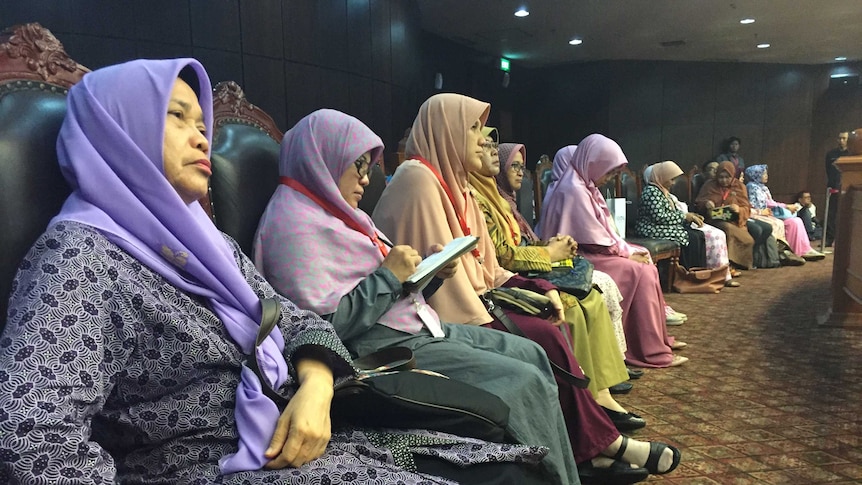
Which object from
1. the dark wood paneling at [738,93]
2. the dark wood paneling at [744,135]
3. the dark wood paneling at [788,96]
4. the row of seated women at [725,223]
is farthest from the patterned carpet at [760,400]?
the dark wood paneling at [788,96]

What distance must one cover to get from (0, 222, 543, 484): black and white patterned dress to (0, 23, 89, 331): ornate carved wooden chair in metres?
0.15

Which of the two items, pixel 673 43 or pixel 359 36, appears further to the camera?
pixel 673 43

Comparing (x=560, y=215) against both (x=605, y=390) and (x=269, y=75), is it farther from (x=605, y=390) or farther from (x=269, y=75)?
(x=269, y=75)

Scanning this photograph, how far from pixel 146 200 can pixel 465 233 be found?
1182mm

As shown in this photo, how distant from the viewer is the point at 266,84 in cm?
481

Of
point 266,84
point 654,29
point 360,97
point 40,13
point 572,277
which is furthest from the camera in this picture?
point 654,29

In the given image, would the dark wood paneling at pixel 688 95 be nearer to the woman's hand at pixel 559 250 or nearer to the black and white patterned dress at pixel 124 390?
the woman's hand at pixel 559 250

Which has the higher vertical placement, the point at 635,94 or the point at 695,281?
the point at 635,94

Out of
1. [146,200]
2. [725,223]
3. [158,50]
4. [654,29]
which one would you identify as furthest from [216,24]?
[654,29]

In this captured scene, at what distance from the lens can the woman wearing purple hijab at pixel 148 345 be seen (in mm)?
697

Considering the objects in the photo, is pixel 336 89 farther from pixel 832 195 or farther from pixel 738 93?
pixel 738 93

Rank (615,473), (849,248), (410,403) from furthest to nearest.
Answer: (849,248) < (615,473) < (410,403)

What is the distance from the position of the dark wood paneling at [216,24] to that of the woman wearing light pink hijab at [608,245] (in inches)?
120

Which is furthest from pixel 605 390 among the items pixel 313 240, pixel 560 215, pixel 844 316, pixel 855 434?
pixel 844 316
